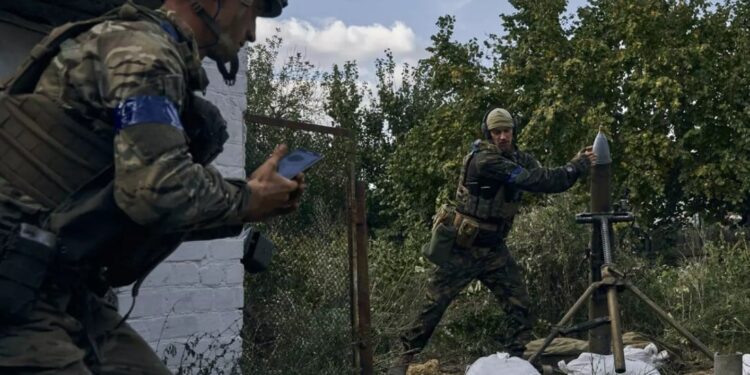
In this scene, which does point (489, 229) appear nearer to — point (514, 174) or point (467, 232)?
point (467, 232)

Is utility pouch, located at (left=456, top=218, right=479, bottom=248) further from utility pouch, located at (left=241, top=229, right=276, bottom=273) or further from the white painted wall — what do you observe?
utility pouch, located at (left=241, top=229, right=276, bottom=273)

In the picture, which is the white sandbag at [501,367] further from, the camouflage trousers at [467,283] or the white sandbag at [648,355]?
the white sandbag at [648,355]

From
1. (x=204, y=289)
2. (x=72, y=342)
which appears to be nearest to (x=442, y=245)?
(x=204, y=289)

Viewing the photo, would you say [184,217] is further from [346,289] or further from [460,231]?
[460,231]

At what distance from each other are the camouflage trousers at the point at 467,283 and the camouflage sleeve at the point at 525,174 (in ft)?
1.94

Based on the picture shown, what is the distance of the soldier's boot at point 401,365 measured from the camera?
660 centimetres

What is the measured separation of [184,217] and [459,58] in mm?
21788

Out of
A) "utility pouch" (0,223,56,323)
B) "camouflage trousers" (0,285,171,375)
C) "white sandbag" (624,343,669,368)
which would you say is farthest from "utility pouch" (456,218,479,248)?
"utility pouch" (0,223,56,323)

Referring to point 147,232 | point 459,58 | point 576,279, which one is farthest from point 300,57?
point 147,232

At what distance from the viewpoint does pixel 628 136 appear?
19.9 meters

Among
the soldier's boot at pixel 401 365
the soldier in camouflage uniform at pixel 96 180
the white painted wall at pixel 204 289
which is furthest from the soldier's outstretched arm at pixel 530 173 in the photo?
the soldier in camouflage uniform at pixel 96 180

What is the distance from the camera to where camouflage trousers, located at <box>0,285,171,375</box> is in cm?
201

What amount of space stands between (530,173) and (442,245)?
826 millimetres

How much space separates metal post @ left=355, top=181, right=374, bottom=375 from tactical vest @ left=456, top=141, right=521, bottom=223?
3.23 ft
